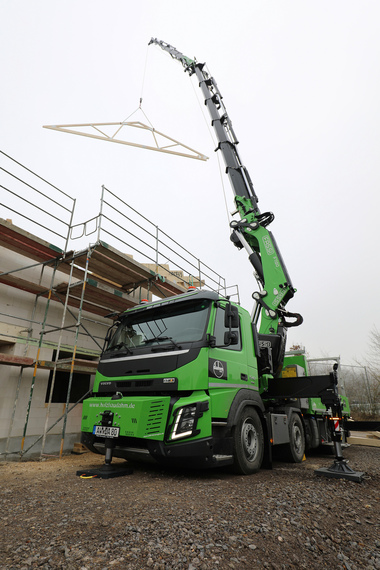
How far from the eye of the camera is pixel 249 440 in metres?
5.04

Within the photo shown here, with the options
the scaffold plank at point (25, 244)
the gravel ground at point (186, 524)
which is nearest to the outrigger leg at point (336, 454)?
the gravel ground at point (186, 524)

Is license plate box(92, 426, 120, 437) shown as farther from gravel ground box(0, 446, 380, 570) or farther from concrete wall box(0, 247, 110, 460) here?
concrete wall box(0, 247, 110, 460)

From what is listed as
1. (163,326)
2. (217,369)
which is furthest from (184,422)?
(163,326)

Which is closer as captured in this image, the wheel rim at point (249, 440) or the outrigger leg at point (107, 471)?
the outrigger leg at point (107, 471)

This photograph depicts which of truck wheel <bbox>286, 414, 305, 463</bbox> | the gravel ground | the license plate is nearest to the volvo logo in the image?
the gravel ground

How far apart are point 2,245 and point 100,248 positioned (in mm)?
2115

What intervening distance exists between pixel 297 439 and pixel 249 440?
2218 mm

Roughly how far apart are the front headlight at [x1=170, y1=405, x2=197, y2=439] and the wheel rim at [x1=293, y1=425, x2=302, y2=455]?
11.0 feet

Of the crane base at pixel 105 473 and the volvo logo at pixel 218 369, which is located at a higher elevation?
the volvo logo at pixel 218 369

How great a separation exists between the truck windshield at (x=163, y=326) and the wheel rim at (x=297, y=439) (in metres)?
3.48

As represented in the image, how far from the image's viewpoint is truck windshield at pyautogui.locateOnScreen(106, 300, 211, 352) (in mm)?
4852

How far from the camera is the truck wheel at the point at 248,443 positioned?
4.59m

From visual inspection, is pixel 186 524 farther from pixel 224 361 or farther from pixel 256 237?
pixel 256 237

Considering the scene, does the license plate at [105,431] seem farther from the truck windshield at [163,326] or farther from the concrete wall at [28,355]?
the concrete wall at [28,355]
